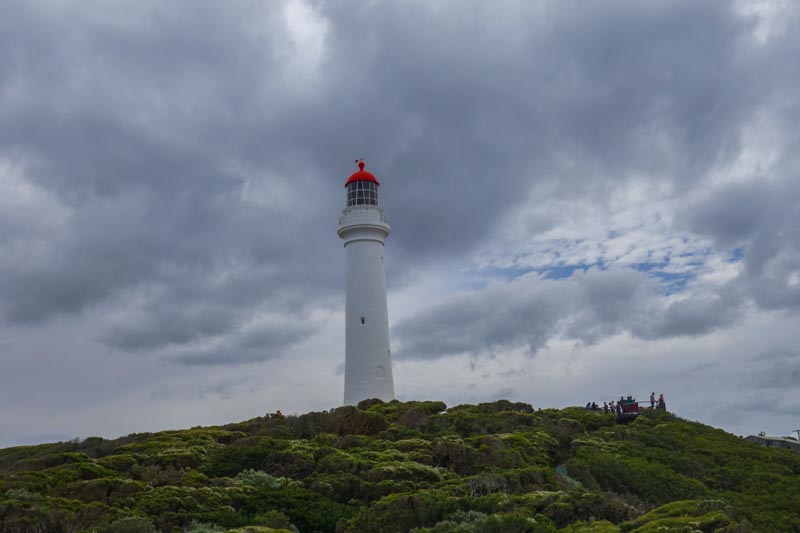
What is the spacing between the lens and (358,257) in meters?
38.5

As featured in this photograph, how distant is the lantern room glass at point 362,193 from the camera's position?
3956 centimetres

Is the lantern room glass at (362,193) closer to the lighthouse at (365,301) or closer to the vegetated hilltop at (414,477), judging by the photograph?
the lighthouse at (365,301)

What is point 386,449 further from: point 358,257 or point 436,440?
point 358,257

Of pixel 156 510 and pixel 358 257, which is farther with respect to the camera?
pixel 358 257

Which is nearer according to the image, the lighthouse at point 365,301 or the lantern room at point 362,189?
the lighthouse at point 365,301

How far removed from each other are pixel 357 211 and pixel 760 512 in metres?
23.2

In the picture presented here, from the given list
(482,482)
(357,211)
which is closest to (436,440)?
(482,482)

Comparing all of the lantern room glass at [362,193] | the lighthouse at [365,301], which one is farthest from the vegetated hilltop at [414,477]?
the lantern room glass at [362,193]

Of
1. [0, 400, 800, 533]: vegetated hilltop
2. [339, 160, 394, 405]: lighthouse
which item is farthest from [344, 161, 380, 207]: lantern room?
[0, 400, 800, 533]: vegetated hilltop

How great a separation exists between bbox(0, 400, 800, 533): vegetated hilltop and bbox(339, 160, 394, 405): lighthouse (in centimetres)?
434

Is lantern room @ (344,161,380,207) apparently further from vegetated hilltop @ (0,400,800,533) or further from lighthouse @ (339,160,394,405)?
vegetated hilltop @ (0,400,800,533)

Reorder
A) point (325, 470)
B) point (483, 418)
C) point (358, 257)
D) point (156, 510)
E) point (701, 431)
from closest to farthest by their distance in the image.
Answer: point (156, 510) < point (325, 470) < point (483, 418) < point (701, 431) < point (358, 257)

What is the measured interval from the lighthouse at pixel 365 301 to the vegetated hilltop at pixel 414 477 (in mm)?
4341

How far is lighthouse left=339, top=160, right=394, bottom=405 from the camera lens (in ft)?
121
